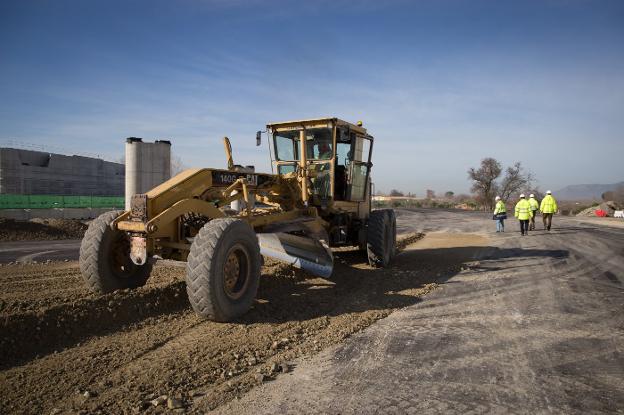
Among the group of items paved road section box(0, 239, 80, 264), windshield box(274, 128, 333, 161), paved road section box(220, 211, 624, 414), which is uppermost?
windshield box(274, 128, 333, 161)

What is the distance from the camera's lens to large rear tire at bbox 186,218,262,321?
179 inches

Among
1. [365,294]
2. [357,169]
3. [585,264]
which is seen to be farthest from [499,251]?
[365,294]

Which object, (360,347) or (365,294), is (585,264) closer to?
(365,294)

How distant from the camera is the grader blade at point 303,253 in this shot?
7.25 meters

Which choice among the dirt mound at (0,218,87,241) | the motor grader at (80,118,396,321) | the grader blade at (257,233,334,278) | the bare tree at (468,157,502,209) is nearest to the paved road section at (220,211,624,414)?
the motor grader at (80,118,396,321)

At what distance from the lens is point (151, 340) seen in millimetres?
4277

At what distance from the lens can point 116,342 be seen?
13.8 feet

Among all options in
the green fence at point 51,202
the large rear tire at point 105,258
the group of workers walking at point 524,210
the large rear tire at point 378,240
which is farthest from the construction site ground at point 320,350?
the green fence at point 51,202

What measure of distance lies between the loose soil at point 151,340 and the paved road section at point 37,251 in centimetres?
Answer: 355

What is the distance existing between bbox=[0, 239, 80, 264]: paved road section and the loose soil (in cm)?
355

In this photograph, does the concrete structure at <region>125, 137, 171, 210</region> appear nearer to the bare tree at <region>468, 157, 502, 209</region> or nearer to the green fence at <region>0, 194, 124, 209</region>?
the green fence at <region>0, 194, 124, 209</region>

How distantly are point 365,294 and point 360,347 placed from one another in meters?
2.25

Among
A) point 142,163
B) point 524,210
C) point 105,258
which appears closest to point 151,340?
point 105,258

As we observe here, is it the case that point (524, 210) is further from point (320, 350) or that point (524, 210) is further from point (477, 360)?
point (320, 350)
